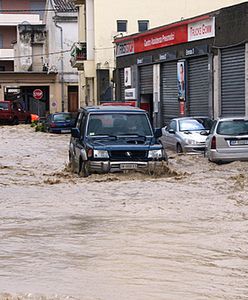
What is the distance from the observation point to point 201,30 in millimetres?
34281

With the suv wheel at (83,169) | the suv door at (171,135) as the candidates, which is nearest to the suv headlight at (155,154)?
the suv wheel at (83,169)

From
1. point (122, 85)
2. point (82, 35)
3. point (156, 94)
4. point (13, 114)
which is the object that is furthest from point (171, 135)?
point (13, 114)

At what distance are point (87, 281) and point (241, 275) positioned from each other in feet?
6.03

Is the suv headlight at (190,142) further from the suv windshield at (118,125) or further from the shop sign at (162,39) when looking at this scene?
the shop sign at (162,39)

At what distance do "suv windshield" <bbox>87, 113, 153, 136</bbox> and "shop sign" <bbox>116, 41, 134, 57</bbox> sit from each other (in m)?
25.1

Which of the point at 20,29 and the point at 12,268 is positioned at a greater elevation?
Result: the point at 20,29

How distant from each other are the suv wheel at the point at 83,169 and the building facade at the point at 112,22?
3084 centimetres

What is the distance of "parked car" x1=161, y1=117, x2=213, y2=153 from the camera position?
25939 mm

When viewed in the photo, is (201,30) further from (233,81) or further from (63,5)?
(63,5)

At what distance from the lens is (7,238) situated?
474 inches

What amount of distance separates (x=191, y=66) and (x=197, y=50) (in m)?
1.38

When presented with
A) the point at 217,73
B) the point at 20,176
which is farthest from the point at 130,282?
the point at 217,73

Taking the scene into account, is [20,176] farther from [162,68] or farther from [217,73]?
[162,68]

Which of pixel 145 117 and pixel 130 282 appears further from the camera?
pixel 145 117
